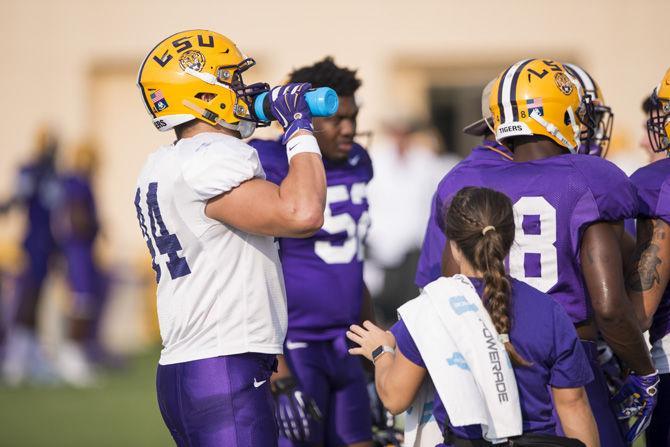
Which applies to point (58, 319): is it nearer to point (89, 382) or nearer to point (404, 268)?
point (89, 382)

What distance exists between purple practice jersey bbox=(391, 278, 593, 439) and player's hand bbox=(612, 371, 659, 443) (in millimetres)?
488

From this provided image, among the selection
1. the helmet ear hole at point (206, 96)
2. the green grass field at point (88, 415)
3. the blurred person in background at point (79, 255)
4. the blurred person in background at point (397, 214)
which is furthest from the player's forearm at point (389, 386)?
the blurred person in background at point (79, 255)

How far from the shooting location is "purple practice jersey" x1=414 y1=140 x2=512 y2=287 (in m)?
3.79

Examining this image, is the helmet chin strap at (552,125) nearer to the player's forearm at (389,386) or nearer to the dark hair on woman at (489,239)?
the dark hair on woman at (489,239)

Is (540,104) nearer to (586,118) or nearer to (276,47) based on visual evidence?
(586,118)

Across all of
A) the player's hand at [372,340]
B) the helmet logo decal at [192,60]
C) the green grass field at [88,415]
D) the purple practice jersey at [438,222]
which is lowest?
the green grass field at [88,415]

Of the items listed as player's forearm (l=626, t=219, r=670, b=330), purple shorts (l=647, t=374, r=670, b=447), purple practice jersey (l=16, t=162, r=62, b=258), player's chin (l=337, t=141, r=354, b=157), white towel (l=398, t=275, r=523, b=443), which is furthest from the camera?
purple practice jersey (l=16, t=162, r=62, b=258)

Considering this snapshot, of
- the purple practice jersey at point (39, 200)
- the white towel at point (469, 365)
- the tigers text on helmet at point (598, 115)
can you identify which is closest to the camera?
the white towel at point (469, 365)

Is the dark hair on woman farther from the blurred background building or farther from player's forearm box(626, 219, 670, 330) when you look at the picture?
the blurred background building

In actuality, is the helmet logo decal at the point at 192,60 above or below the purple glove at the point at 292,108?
above

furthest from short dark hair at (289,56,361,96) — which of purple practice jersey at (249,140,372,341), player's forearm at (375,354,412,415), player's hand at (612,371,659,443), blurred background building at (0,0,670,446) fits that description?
blurred background building at (0,0,670,446)

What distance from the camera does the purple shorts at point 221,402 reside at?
3346mm

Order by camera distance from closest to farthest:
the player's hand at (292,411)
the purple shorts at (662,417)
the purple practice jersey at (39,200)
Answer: the purple shorts at (662,417), the player's hand at (292,411), the purple practice jersey at (39,200)

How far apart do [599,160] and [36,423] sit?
230 inches
